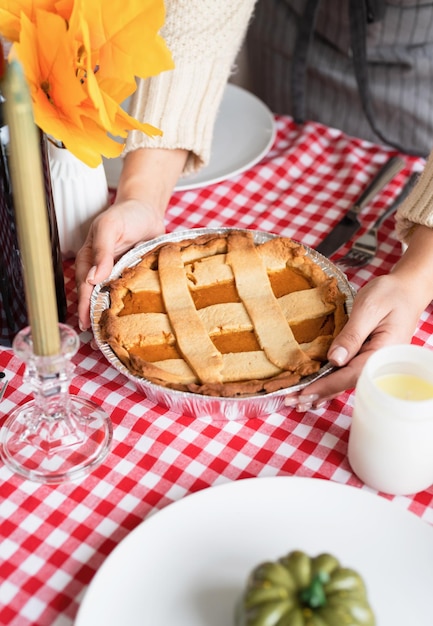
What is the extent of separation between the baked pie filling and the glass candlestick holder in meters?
0.09

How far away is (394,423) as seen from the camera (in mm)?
774

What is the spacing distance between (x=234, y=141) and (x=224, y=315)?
1.84ft

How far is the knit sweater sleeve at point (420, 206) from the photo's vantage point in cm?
109

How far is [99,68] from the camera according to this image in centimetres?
86

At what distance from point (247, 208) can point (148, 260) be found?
30cm

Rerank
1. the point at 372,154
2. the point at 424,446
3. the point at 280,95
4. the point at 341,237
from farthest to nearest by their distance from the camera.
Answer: the point at 280,95 → the point at 372,154 → the point at 341,237 → the point at 424,446

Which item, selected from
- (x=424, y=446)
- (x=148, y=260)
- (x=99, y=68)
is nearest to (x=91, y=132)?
(x=99, y=68)

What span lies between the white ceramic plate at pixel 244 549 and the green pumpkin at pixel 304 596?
8cm

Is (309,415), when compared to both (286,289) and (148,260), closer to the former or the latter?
(286,289)

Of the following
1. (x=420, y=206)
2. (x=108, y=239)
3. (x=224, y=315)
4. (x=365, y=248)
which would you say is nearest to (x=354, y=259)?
(x=365, y=248)

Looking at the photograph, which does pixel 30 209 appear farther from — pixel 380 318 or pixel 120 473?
pixel 380 318

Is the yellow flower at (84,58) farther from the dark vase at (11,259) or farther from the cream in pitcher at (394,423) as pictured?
the cream in pitcher at (394,423)

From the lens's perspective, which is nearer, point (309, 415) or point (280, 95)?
point (309, 415)

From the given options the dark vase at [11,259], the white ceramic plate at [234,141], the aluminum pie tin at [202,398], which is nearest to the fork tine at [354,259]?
the aluminum pie tin at [202,398]
